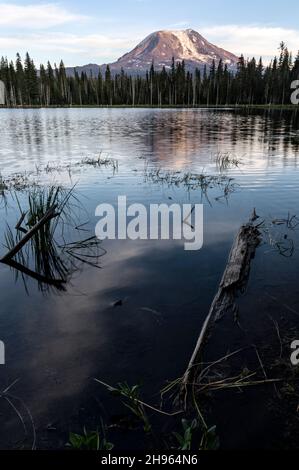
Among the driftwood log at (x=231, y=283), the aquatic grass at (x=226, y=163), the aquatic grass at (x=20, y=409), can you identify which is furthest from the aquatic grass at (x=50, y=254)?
the aquatic grass at (x=226, y=163)

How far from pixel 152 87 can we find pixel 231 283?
155904 millimetres

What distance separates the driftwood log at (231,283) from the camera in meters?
5.28

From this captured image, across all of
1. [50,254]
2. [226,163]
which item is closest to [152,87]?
[226,163]

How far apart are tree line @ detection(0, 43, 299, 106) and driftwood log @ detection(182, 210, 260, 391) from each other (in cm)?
12664

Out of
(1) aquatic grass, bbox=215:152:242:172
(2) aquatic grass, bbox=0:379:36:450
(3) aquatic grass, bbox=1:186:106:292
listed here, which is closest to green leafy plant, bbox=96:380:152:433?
(2) aquatic grass, bbox=0:379:36:450

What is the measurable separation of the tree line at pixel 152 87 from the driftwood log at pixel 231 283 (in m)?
127

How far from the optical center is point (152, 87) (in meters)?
149

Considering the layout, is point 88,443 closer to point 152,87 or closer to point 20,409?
point 20,409

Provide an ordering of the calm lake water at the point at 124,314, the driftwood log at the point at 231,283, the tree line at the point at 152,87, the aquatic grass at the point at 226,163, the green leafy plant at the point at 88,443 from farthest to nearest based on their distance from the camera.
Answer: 1. the tree line at the point at 152,87
2. the aquatic grass at the point at 226,163
3. the driftwood log at the point at 231,283
4. the calm lake water at the point at 124,314
5. the green leafy plant at the point at 88,443

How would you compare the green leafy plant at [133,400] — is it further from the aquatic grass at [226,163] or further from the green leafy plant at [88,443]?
the aquatic grass at [226,163]

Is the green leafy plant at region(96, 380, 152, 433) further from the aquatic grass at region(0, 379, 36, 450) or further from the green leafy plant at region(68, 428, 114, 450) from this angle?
the aquatic grass at region(0, 379, 36, 450)

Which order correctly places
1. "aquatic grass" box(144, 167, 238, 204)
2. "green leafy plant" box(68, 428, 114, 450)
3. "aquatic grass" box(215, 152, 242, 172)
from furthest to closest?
"aquatic grass" box(215, 152, 242, 172)
"aquatic grass" box(144, 167, 238, 204)
"green leafy plant" box(68, 428, 114, 450)

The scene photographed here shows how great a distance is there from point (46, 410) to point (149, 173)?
16.8 meters

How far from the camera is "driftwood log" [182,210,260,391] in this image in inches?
208
